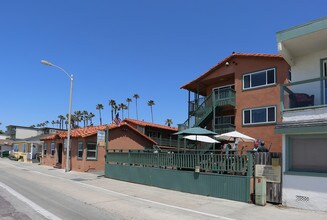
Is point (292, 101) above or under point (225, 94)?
under

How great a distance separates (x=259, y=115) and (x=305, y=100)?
480 inches

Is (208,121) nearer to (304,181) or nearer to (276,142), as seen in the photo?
(276,142)

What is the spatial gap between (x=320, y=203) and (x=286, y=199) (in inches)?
46.5

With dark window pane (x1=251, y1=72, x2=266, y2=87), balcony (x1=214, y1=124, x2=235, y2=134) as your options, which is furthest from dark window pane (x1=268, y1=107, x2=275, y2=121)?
balcony (x1=214, y1=124, x2=235, y2=134)

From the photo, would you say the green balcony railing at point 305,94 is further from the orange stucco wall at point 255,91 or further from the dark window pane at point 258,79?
the dark window pane at point 258,79

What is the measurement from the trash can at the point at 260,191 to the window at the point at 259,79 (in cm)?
1284

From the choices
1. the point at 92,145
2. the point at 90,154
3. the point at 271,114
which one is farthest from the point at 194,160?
the point at 92,145

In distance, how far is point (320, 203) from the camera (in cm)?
1073

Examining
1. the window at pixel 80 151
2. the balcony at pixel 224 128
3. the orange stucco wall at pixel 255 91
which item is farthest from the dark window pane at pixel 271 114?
→ the window at pixel 80 151

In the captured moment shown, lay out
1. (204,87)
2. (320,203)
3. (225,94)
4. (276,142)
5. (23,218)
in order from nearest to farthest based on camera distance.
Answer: (23,218)
(320,203)
(276,142)
(225,94)
(204,87)

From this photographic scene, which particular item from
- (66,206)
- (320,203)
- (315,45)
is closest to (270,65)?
(315,45)

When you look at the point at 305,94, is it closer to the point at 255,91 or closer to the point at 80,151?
the point at 255,91

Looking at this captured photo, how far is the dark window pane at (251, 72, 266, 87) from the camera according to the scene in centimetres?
2417

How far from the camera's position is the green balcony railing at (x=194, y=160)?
13.0 metres
